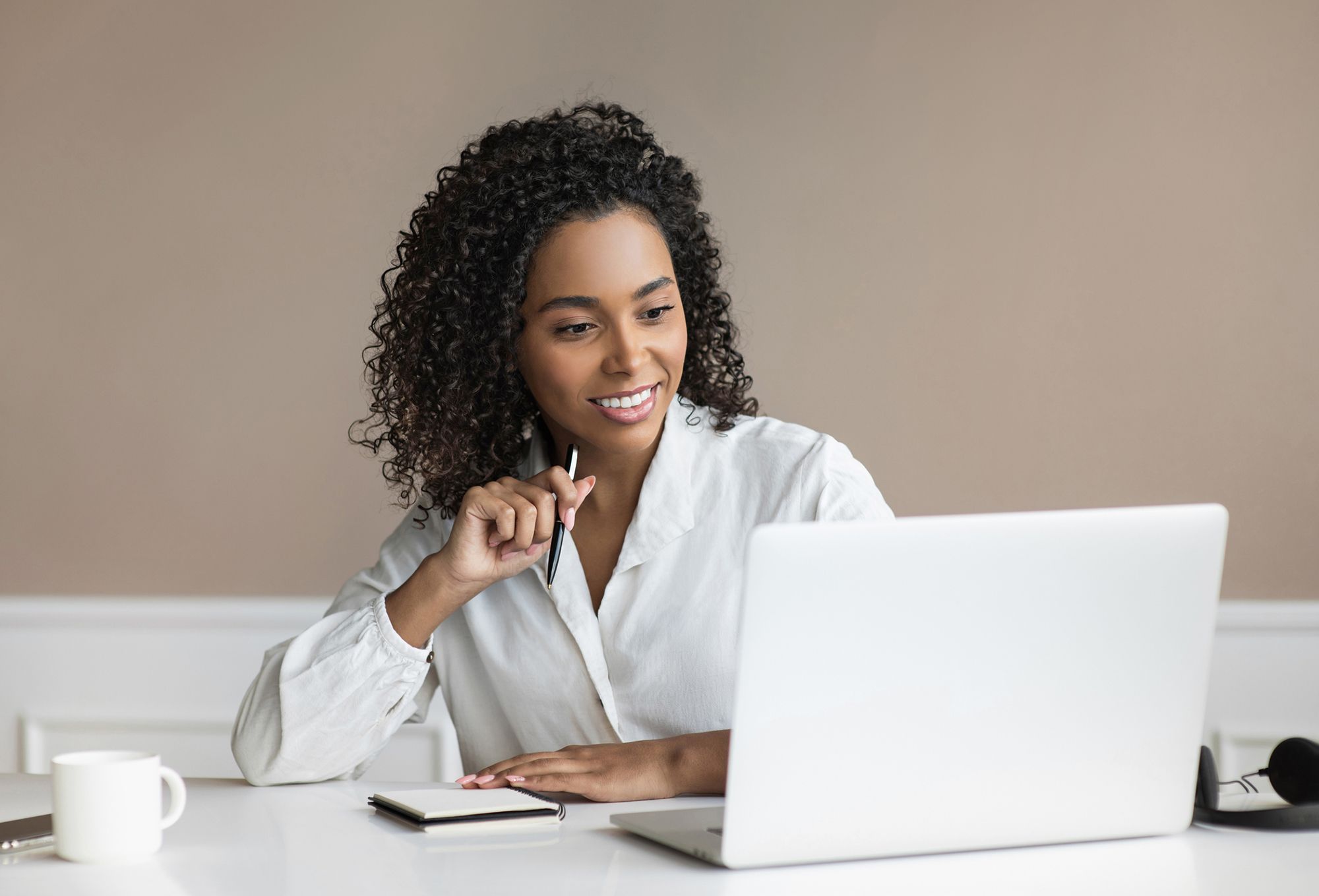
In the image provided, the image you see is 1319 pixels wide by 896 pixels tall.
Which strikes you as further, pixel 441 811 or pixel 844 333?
pixel 844 333

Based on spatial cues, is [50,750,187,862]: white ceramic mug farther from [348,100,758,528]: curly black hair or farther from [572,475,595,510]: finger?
[348,100,758,528]: curly black hair

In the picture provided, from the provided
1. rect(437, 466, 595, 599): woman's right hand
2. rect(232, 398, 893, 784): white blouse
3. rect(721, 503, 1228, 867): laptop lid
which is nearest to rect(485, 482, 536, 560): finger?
rect(437, 466, 595, 599): woman's right hand

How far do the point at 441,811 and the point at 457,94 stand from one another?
1846mm

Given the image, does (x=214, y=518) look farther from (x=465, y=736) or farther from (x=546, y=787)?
(x=546, y=787)

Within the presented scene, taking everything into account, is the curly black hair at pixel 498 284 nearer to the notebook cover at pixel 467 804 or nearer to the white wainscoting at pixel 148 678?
the notebook cover at pixel 467 804

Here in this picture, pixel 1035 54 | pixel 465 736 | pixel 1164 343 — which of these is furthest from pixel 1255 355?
pixel 465 736

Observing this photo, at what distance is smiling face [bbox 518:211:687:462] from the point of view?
157 centimetres

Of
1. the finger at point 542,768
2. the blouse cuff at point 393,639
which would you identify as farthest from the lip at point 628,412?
the finger at point 542,768

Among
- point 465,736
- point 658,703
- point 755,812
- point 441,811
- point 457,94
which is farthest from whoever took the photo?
point 457,94

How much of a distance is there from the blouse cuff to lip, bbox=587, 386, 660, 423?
1.15 ft

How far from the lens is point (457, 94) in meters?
2.60

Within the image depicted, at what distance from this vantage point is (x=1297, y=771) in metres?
1.13

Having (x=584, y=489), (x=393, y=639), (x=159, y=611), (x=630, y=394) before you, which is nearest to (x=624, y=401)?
(x=630, y=394)

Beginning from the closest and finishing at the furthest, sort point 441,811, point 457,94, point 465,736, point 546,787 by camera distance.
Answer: point 441,811, point 546,787, point 465,736, point 457,94
